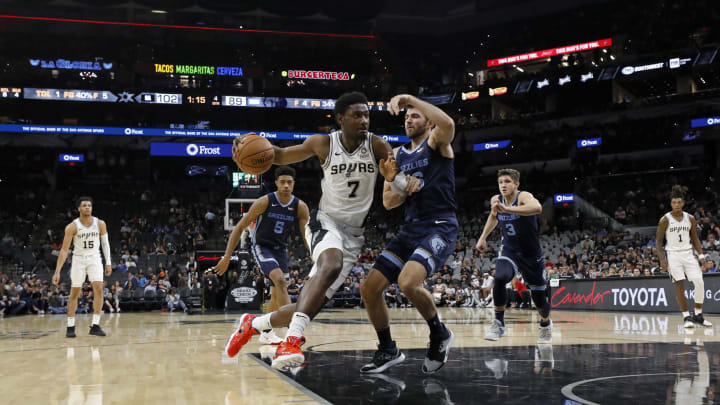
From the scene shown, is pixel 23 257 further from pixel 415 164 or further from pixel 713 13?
pixel 713 13

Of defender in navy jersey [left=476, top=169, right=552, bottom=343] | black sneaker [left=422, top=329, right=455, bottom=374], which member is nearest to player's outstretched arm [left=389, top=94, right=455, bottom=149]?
black sneaker [left=422, top=329, right=455, bottom=374]

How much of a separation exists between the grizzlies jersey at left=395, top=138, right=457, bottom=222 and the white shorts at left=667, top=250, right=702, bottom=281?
7.04 meters

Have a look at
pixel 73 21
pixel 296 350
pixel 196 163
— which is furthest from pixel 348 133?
pixel 73 21

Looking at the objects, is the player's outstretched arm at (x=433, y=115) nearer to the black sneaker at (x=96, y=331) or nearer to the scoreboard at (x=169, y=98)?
the black sneaker at (x=96, y=331)

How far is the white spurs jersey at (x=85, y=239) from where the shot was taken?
9.73m

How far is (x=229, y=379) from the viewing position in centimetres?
486

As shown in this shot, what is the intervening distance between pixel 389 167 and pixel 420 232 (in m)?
0.68

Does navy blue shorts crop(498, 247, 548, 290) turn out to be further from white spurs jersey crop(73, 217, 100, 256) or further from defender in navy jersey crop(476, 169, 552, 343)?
white spurs jersey crop(73, 217, 100, 256)

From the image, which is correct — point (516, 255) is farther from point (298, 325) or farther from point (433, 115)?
point (298, 325)

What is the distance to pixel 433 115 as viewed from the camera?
4.91 meters

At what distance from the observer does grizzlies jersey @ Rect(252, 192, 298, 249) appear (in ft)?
27.3

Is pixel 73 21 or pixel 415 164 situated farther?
pixel 73 21

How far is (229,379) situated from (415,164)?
7.45 feet

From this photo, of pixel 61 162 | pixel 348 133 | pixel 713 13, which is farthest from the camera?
pixel 61 162
